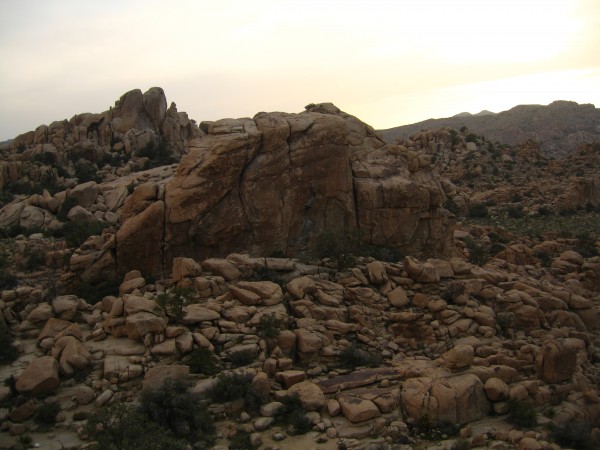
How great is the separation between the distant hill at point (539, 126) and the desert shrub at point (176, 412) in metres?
73.1

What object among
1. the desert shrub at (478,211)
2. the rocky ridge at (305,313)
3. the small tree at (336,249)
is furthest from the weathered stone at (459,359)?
the desert shrub at (478,211)

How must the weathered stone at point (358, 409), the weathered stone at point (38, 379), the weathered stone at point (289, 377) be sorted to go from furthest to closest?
the weathered stone at point (289, 377) < the weathered stone at point (38, 379) < the weathered stone at point (358, 409)

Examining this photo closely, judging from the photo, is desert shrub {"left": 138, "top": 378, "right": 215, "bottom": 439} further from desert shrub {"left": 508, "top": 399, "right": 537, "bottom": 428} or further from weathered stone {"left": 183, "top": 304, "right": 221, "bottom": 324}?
desert shrub {"left": 508, "top": 399, "right": 537, "bottom": 428}

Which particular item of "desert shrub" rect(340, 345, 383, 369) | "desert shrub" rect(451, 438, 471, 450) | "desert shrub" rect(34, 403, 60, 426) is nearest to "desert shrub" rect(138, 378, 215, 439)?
"desert shrub" rect(34, 403, 60, 426)

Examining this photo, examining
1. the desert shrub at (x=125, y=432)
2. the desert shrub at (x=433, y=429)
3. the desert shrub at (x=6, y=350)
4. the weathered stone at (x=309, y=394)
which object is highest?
the desert shrub at (x=6, y=350)

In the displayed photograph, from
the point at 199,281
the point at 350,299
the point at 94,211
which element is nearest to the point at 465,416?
the point at 350,299

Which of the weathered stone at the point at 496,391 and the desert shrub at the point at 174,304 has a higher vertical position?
the desert shrub at the point at 174,304

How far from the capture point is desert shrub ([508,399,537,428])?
12.0m

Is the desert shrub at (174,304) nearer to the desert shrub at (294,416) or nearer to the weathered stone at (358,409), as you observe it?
the desert shrub at (294,416)

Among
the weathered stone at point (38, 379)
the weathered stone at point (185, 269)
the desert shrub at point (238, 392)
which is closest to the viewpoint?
the weathered stone at point (38, 379)

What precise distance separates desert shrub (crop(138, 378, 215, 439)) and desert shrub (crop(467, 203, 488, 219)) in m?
34.8

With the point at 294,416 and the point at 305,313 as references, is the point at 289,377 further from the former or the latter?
the point at 305,313

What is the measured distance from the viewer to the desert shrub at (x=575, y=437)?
37.0 ft

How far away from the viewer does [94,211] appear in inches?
1266
